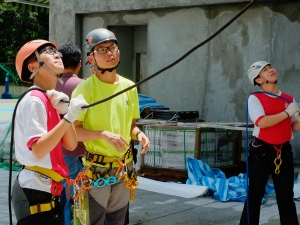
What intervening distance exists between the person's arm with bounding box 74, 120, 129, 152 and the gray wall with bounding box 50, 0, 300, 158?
6294mm

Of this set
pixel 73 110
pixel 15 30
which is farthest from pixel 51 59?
pixel 15 30

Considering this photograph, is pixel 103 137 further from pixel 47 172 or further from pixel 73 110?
pixel 73 110

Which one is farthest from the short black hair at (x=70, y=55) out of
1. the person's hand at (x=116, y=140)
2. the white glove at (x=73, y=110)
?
the white glove at (x=73, y=110)

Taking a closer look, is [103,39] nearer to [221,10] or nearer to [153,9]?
[221,10]

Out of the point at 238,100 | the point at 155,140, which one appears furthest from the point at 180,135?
the point at 238,100

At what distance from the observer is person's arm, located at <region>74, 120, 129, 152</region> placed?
3844mm

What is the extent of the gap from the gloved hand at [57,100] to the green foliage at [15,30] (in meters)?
24.3

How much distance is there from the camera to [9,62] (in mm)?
27203

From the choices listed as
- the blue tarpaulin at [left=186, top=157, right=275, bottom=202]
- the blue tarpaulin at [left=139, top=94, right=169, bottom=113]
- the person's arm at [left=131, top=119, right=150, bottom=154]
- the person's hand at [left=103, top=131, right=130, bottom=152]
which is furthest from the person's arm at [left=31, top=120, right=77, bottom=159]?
the blue tarpaulin at [left=139, top=94, right=169, bottom=113]

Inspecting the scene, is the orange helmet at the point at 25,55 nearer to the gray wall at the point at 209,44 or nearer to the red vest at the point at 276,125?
the red vest at the point at 276,125

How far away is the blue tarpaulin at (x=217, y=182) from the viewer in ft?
24.6

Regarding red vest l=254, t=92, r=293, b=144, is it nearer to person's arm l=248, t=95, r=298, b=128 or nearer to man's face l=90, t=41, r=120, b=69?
person's arm l=248, t=95, r=298, b=128

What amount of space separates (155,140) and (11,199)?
5.42 meters

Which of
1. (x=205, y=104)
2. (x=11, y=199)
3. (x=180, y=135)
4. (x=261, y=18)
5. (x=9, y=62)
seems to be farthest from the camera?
(x=9, y=62)
